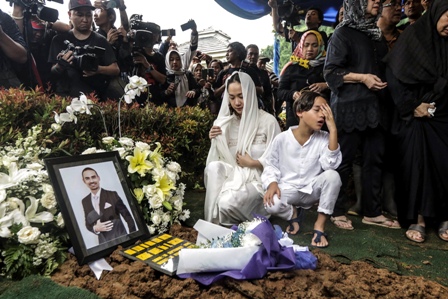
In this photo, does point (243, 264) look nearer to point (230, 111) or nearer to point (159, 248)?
point (159, 248)

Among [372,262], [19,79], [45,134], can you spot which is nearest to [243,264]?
[372,262]

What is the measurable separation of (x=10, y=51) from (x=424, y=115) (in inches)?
160

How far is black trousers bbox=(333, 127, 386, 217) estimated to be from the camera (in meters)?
3.20

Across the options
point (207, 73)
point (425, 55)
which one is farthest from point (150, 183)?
point (207, 73)

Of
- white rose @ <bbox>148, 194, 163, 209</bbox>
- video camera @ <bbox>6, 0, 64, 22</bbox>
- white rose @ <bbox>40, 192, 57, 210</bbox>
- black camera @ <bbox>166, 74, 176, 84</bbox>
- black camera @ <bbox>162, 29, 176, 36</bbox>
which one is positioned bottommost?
white rose @ <bbox>148, 194, 163, 209</bbox>

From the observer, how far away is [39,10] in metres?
3.62

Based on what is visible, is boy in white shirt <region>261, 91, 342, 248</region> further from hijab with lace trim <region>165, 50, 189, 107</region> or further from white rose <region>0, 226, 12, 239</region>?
hijab with lace trim <region>165, 50, 189, 107</region>

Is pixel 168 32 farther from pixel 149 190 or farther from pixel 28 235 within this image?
pixel 28 235

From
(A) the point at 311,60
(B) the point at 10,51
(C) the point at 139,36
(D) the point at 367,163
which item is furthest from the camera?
(C) the point at 139,36

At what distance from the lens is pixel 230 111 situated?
3381 millimetres

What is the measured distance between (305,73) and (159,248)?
291 centimetres

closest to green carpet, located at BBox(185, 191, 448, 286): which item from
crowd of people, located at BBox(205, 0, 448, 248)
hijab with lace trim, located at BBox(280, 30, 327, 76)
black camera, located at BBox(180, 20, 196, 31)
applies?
crowd of people, located at BBox(205, 0, 448, 248)

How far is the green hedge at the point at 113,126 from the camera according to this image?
8.27ft

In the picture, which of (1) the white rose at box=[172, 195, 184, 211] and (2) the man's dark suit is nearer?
(2) the man's dark suit
